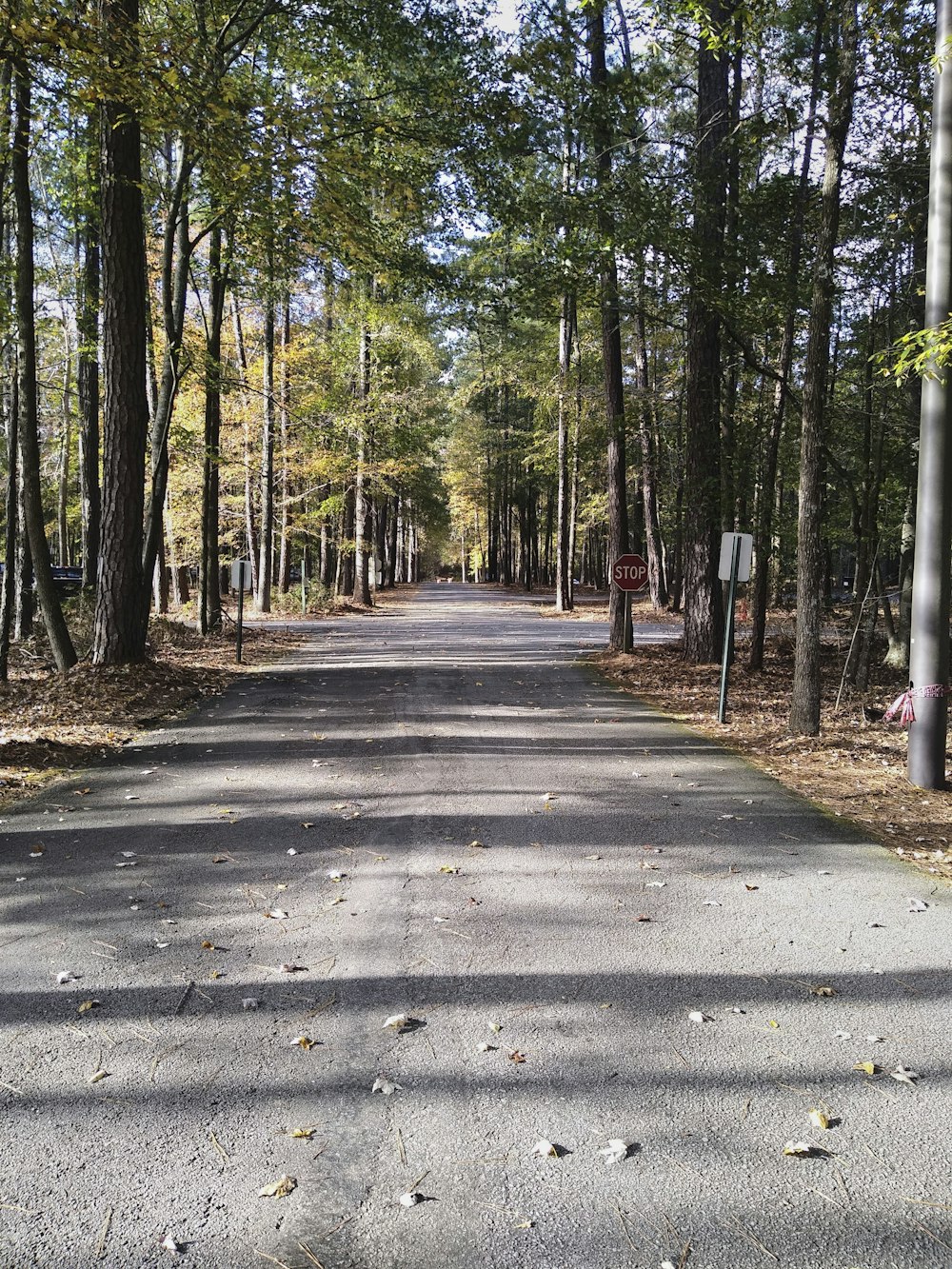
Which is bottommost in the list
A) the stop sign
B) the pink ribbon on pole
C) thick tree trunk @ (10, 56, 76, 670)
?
the pink ribbon on pole

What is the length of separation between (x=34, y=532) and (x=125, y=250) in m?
3.98

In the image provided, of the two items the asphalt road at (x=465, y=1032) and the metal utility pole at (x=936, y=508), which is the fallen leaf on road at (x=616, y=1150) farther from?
the metal utility pole at (x=936, y=508)

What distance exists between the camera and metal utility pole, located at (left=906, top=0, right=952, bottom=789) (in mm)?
6688

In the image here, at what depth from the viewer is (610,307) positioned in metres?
12.6

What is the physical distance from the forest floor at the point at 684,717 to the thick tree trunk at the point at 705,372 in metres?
1.01

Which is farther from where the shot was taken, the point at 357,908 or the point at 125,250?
the point at 125,250

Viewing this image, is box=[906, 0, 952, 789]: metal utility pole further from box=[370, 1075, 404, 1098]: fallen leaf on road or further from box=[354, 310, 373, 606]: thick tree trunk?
box=[354, 310, 373, 606]: thick tree trunk

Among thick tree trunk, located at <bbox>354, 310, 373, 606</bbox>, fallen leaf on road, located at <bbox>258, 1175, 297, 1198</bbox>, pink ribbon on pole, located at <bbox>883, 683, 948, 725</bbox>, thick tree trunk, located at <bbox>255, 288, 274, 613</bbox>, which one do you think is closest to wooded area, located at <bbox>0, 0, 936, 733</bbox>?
pink ribbon on pole, located at <bbox>883, 683, 948, 725</bbox>

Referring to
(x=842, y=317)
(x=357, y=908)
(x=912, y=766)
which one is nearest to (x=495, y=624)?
(x=842, y=317)

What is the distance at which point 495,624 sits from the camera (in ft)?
82.8

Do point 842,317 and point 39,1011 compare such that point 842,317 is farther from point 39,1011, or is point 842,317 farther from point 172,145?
point 39,1011

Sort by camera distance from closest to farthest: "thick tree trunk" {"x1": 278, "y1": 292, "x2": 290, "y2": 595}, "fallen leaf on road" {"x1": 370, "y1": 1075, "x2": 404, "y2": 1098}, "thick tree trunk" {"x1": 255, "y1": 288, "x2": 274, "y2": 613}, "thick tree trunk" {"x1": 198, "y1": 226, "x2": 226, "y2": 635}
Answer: "fallen leaf on road" {"x1": 370, "y1": 1075, "x2": 404, "y2": 1098} < "thick tree trunk" {"x1": 198, "y1": 226, "x2": 226, "y2": 635} < "thick tree trunk" {"x1": 255, "y1": 288, "x2": 274, "y2": 613} < "thick tree trunk" {"x1": 278, "y1": 292, "x2": 290, "y2": 595}

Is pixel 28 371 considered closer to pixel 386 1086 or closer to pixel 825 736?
pixel 825 736

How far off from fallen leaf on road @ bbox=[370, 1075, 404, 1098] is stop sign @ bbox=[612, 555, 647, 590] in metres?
11.7
